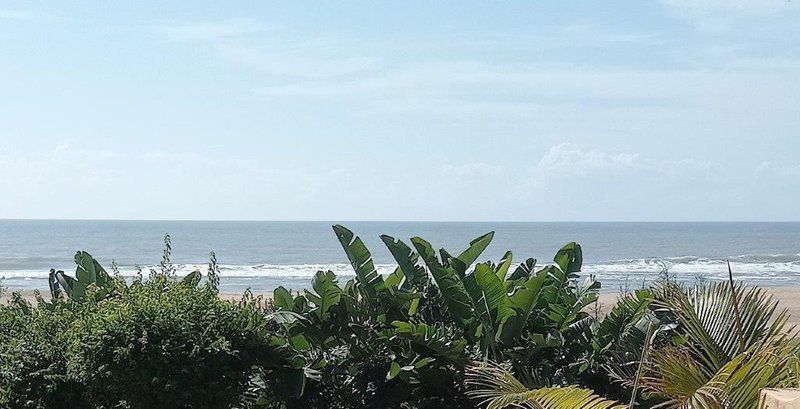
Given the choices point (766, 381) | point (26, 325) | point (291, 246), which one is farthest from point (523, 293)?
point (291, 246)

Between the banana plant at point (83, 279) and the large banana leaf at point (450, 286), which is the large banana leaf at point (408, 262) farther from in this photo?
the banana plant at point (83, 279)

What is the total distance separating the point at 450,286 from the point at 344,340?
0.83m

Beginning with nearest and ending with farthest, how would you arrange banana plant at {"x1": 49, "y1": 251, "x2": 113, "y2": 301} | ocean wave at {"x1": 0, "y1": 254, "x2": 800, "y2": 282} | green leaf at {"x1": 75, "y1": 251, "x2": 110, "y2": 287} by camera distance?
banana plant at {"x1": 49, "y1": 251, "x2": 113, "y2": 301} → green leaf at {"x1": 75, "y1": 251, "x2": 110, "y2": 287} → ocean wave at {"x1": 0, "y1": 254, "x2": 800, "y2": 282}

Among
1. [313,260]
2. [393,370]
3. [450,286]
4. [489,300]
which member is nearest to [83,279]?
[393,370]

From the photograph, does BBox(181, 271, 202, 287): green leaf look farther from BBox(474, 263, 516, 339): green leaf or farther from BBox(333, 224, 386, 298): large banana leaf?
BBox(474, 263, 516, 339): green leaf

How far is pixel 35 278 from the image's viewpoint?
40.4 m

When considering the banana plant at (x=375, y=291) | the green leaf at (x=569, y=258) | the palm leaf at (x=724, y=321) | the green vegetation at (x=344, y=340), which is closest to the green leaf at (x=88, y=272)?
the green vegetation at (x=344, y=340)

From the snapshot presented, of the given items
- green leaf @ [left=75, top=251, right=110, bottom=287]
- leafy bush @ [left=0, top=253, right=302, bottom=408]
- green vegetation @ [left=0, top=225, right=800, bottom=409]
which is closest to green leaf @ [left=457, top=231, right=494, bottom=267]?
green vegetation @ [left=0, top=225, right=800, bottom=409]

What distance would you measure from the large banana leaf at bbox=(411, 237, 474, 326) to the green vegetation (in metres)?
0.01

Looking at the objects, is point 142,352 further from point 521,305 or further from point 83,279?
point 521,305

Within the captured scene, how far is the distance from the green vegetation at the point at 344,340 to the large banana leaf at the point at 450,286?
0.03 feet

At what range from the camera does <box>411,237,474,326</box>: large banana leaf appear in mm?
6730

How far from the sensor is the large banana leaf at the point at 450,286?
265 inches

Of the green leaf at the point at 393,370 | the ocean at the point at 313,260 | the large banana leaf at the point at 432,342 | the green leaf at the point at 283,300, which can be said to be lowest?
the ocean at the point at 313,260
